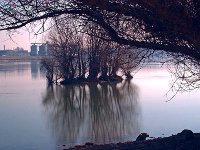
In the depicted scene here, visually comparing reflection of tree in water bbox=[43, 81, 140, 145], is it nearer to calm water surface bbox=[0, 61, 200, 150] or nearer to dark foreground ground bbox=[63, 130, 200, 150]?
calm water surface bbox=[0, 61, 200, 150]

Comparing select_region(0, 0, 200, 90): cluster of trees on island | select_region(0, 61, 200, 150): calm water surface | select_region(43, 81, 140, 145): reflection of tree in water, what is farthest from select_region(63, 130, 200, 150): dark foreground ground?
select_region(43, 81, 140, 145): reflection of tree in water

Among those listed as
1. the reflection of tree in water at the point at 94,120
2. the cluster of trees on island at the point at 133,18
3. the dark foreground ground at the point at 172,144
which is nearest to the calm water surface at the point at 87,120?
the reflection of tree in water at the point at 94,120

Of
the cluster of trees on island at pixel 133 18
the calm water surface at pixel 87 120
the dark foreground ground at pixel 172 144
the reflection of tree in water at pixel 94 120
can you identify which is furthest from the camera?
the reflection of tree in water at pixel 94 120

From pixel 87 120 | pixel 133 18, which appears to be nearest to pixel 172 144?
pixel 133 18

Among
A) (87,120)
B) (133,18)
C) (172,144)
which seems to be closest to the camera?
(133,18)

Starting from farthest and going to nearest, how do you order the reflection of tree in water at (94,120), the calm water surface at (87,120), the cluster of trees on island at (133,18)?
1. the reflection of tree in water at (94,120)
2. the calm water surface at (87,120)
3. the cluster of trees on island at (133,18)

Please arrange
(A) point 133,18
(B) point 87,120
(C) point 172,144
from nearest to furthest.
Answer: (A) point 133,18 < (C) point 172,144 < (B) point 87,120

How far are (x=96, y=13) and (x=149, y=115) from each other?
9.23 m

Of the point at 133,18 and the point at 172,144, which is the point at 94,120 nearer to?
the point at 172,144

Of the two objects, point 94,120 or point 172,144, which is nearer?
point 172,144

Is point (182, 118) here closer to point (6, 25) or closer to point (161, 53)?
point (161, 53)

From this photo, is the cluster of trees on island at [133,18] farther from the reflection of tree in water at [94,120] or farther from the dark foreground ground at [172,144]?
the reflection of tree in water at [94,120]

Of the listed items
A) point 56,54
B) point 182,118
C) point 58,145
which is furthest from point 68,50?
point 58,145

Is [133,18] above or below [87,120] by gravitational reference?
above
